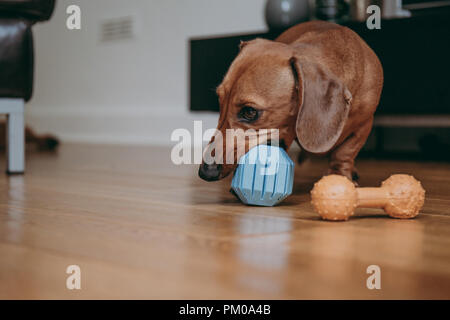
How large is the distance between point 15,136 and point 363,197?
137cm

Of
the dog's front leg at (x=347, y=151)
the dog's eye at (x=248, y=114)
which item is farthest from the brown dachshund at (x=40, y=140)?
the dog's eye at (x=248, y=114)

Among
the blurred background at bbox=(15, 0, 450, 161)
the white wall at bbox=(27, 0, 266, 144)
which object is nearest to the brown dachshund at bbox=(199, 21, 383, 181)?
the blurred background at bbox=(15, 0, 450, 161)

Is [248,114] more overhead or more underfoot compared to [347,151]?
more overhead

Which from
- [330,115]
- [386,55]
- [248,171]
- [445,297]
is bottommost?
[445,297]

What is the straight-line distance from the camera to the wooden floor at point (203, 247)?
0.70 meters

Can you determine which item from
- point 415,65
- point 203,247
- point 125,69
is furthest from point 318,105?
point 125,69

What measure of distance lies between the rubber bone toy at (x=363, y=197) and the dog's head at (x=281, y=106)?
0.23 metres

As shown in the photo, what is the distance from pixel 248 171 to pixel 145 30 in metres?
3.06

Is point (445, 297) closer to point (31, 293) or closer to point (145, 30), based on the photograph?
point (31, 293)

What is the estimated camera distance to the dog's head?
1357 millimetres

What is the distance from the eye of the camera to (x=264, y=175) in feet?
4.25

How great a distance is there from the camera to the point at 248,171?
4.25 ft

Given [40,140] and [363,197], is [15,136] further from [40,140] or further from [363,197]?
[40,140]

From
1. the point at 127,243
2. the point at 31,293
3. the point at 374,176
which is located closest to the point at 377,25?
the point at 374,176
